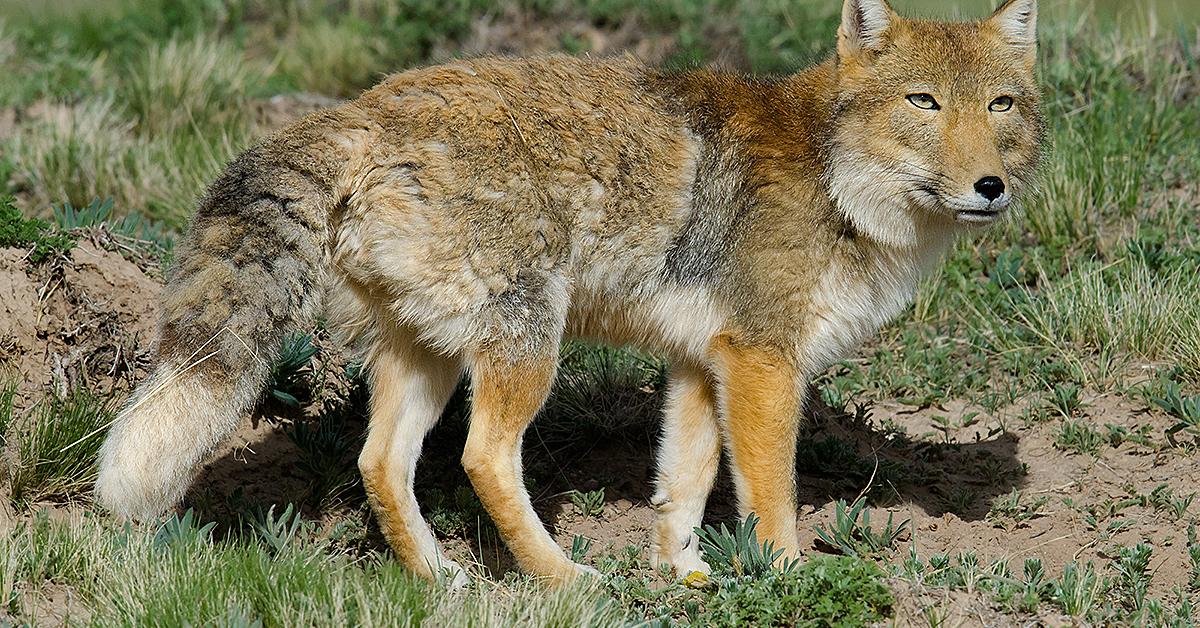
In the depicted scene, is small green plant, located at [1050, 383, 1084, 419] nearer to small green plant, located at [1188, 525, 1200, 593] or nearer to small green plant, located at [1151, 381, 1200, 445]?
small green plant, located at [1151, 381, 1200, 445]

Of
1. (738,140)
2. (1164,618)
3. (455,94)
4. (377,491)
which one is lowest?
(1164,618)

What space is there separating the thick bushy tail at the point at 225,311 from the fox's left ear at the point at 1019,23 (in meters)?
3.05

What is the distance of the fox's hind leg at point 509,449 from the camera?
5.21 meters

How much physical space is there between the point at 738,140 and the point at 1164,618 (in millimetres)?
2721

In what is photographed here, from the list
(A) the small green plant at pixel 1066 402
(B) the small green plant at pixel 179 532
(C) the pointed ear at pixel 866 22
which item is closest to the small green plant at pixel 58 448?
(B) the small green plant at pixel 179 532

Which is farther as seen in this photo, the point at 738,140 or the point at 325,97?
the point at 325,97

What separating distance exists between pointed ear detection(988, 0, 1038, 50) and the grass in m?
1.45

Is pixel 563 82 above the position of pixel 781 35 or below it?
above

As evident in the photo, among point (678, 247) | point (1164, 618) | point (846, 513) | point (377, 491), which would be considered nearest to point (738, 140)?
point (678, 247)

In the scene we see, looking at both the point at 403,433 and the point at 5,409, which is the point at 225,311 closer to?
the point at 403,433

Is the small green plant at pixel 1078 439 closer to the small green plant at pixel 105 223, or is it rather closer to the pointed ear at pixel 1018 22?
the pointed ear at pixel 1018 22

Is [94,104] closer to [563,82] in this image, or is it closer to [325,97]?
[325,97]

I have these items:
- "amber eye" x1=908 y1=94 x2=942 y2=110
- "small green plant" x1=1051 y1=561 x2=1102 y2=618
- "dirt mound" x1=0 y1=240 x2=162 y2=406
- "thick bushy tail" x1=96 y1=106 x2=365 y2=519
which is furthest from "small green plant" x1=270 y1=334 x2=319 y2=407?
"small green plant" x1=1051 y1=561 x2=1102 y2=618

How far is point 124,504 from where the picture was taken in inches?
179
